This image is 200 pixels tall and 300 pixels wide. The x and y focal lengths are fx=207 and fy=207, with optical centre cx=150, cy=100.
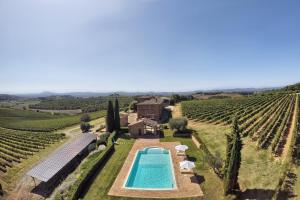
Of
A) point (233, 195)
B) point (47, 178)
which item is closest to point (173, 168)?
point (233, 195)

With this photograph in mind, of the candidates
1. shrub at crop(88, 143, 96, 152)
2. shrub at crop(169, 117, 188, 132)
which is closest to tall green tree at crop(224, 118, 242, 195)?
shrub at crop(169, 117, 188, 132)

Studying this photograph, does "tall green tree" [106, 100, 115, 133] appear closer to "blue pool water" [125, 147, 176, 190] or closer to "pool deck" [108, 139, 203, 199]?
"blue pool water" [125, 147, 176, 190]

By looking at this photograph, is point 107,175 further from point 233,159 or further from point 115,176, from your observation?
point 233,159

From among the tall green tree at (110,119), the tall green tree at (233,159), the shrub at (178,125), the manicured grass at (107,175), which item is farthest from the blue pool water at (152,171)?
the tall green tree at (110,119)

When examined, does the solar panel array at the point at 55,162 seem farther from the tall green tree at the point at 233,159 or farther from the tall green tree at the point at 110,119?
the tall green tree at the point at 233,159

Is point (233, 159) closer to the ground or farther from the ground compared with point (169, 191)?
farther from the ground

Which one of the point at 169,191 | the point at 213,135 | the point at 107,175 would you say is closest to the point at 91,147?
the point at 107,175
